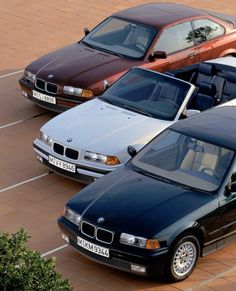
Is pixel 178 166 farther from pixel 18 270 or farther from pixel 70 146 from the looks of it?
pixel 18 270

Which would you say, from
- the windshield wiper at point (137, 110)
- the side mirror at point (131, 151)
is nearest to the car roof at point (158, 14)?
the windshield wiper at point (137, 110)

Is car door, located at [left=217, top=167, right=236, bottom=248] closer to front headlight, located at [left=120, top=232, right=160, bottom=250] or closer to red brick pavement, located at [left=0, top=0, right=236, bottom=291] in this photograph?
red brick pavement, located at [left=0, top=0, right=236, bottom=291]

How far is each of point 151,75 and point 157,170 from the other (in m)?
3.03

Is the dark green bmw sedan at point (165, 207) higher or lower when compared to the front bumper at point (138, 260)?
higher

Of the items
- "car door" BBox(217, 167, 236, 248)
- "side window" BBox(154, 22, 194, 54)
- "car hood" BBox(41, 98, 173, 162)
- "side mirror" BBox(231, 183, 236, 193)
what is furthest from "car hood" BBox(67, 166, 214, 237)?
"side window" BBox(154, 22, 194, 54)

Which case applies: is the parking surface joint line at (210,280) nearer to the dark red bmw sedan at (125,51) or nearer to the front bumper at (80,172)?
the front bumper at (80,172)

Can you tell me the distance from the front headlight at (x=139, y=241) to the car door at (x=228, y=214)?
1.08 metres

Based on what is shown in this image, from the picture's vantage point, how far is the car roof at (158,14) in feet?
61.9

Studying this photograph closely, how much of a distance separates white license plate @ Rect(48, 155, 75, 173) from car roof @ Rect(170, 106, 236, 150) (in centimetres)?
171

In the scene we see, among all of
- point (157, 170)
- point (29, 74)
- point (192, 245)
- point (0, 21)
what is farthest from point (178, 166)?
point (0, 21)

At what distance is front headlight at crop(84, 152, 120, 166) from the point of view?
1511 centimetres

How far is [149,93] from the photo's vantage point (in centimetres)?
1638

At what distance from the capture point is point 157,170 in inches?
546

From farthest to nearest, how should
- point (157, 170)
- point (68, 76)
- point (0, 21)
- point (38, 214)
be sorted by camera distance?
1. point (0, 21)
2. point (68, 76)
3. point (38, 214)
4. point (157, 170)
